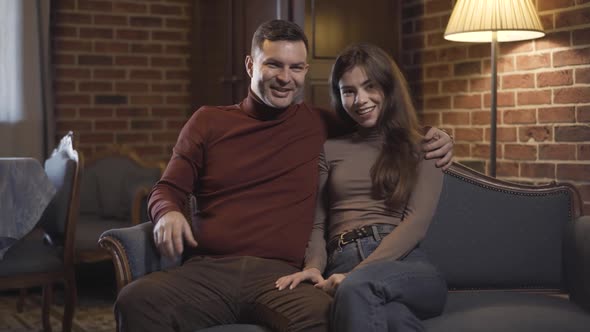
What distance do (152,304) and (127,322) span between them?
0.07 meters

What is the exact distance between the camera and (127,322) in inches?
72.9

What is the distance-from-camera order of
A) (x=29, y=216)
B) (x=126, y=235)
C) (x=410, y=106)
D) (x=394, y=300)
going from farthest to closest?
(x=29, y=216) → (x=410, y=106) → (x=126, y=235) → (x=394, y=300)

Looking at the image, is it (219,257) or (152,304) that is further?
(219,257)

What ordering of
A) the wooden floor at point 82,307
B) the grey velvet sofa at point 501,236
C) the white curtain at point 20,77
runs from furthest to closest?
the white curtain at point 20,77 → the wooden floor at point 82,307 → the grey velvet sofa at point 501,236

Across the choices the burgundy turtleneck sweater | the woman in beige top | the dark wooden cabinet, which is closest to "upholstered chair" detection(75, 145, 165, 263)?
the dark wooden cabinet

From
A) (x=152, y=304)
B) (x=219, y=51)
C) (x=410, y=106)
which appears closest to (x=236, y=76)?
(x=219, y=51)

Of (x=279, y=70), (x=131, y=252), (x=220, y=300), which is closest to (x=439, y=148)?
(x=279, y=70)

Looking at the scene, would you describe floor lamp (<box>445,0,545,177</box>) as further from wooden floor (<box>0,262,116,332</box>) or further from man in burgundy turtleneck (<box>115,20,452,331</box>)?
wooden floor (<box>0,262,116,332</box>)

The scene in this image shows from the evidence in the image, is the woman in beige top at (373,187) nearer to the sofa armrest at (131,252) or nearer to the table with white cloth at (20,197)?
the sofa armrest at (131,252)

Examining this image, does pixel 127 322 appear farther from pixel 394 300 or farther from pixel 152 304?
pixel 394 300

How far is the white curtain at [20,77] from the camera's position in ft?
13.6

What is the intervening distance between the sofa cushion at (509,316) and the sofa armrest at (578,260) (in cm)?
4

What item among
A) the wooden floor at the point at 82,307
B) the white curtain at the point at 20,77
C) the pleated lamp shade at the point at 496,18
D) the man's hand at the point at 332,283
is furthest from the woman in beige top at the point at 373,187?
the white curtain at the point at 20,77

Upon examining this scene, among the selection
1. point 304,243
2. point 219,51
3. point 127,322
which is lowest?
point 127,322
